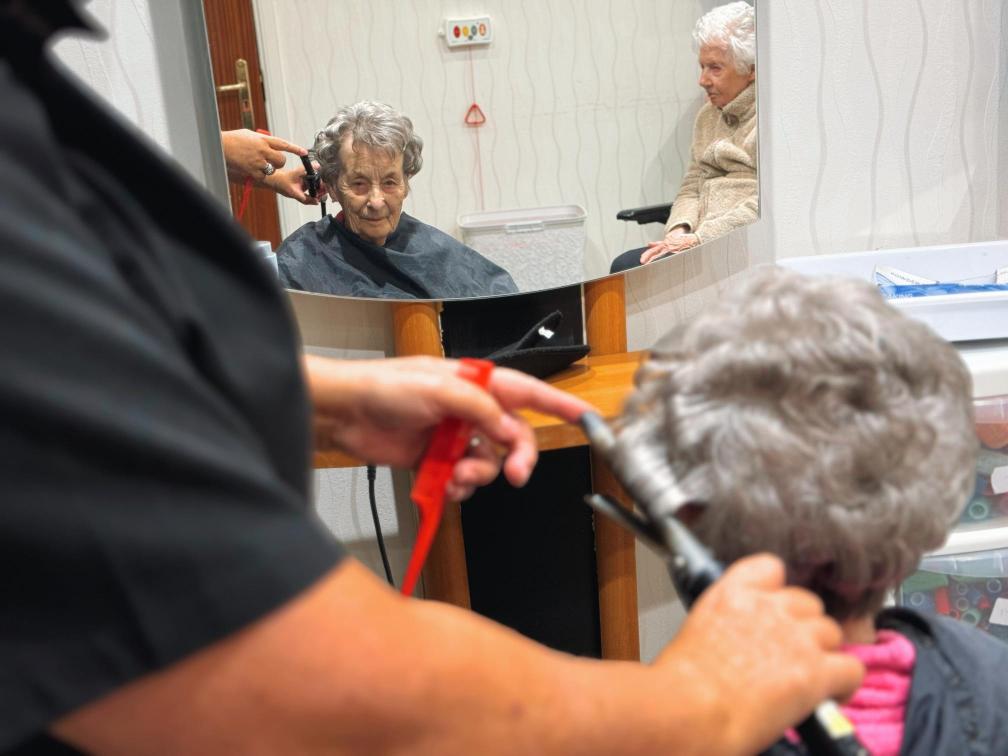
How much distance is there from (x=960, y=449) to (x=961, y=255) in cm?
133

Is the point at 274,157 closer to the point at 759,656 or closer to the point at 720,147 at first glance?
the point at 720,147

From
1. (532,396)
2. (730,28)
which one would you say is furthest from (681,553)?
(730,28)

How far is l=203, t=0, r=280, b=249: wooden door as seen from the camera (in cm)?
171

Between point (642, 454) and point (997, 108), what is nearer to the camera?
point (642, 454)

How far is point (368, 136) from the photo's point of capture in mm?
1766

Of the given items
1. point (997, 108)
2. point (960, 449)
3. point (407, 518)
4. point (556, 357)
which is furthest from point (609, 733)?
point (997, 108)

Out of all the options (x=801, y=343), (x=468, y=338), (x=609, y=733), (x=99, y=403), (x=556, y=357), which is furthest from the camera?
(x=468, y=338)

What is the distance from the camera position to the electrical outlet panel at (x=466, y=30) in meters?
1.75

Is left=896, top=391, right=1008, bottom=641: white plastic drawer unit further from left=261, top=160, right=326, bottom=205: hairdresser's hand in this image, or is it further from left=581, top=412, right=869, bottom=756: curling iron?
left=261, top=160, right=326, bottom=205: hairdresser's hand

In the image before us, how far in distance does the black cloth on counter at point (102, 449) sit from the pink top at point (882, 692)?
0.57 metres

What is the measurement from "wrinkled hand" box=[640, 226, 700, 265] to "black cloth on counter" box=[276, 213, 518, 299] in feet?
1.01

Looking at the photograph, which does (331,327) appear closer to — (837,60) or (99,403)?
(837,60)

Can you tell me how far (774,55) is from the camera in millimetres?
1933

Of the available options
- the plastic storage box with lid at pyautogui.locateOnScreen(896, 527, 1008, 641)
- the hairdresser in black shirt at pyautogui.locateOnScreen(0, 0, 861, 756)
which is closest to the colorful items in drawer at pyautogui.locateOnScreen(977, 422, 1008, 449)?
the plastic storage box with lid at pyautogui.locateOnScreen(896, 527, 1008, 641)
